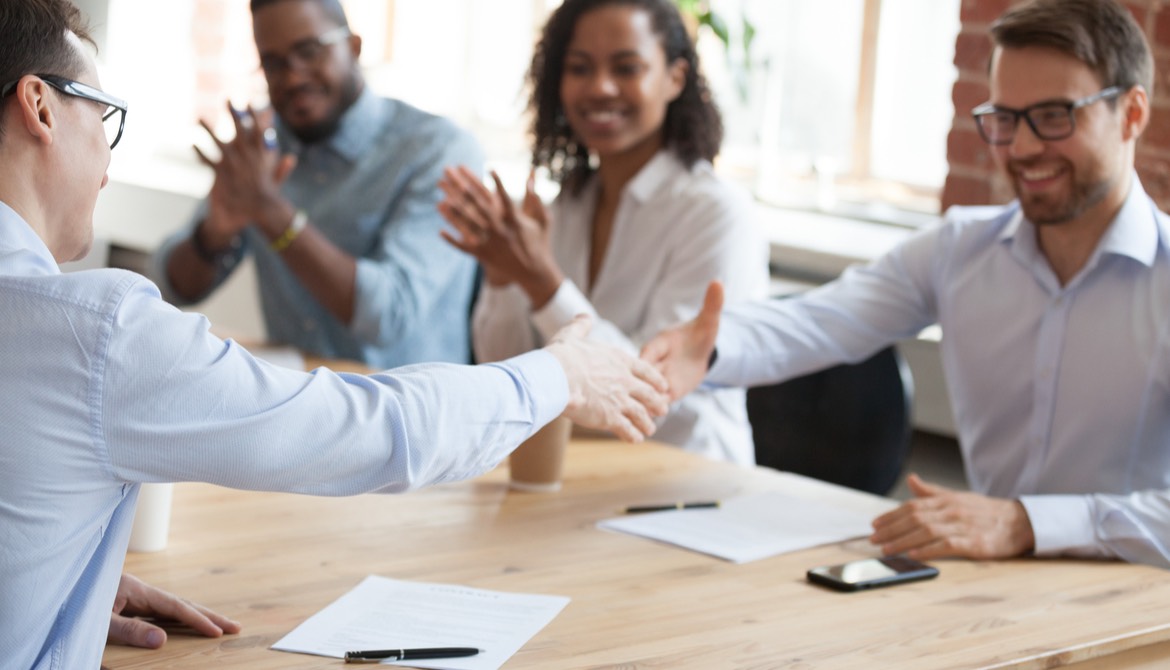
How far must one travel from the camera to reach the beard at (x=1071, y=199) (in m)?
2.06

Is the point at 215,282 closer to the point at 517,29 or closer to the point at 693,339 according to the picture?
the point at 693,339

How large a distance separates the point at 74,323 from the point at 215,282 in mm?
2200

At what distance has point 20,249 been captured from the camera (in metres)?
1.09

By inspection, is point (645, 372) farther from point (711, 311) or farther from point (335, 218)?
point (335, 218)

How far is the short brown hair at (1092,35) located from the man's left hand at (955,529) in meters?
0.67

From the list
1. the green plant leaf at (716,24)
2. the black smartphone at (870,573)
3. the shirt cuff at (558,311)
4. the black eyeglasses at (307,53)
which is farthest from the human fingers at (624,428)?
the green plant leaf at (716,24)

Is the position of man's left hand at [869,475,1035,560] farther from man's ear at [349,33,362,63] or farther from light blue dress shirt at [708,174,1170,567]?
man's ear at [349,33,362,63]

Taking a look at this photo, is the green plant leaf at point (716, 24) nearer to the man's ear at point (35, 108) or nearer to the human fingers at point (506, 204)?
the human fingers at point (506, 204)

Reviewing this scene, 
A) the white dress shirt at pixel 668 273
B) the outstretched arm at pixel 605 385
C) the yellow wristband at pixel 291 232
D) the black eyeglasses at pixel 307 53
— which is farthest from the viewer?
the black eyeglasses at pixel 307 53

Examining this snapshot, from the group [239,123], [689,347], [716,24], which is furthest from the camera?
[716,24]

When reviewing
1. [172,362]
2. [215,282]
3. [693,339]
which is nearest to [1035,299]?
[693,339]

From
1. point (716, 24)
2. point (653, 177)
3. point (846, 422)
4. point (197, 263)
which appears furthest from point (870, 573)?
point (716, 24)

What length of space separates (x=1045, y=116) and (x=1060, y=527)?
63cm

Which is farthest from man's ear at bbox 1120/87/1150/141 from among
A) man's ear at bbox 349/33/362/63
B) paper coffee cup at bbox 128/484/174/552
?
man's ear at bbox 349/33/362/63
